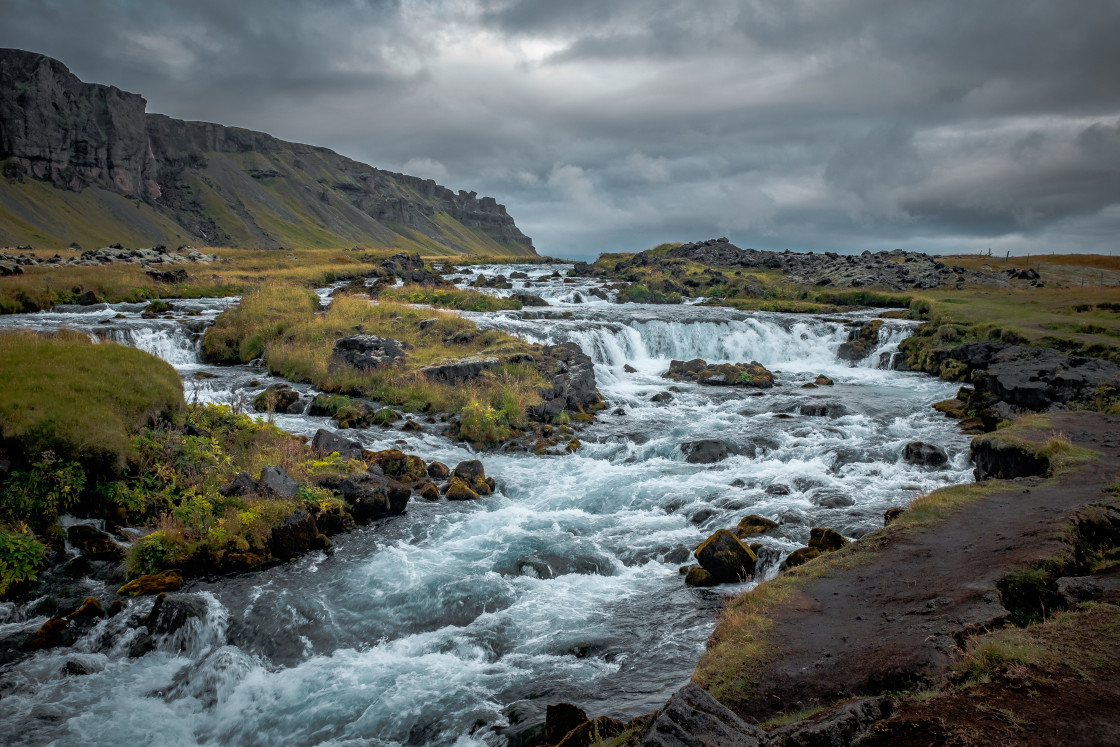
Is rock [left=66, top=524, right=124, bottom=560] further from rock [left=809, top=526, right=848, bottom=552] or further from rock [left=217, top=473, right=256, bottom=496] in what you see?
rock [left=809, top=526, right=848, bottom=552]

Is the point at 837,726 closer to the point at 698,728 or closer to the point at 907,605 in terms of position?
the point at 698,728

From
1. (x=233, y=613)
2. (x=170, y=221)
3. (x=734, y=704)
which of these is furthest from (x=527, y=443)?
(x=170, y=221)

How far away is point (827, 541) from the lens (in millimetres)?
12180

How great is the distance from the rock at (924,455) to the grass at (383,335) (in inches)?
523

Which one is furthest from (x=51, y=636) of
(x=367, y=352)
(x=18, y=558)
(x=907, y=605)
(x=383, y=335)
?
(x=383, y=335)

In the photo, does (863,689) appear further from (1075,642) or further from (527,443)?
(527,443)

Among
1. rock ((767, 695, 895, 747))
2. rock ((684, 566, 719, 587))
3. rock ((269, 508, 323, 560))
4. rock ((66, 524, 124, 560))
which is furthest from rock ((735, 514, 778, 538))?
rock ((66, 524, 124, 560))

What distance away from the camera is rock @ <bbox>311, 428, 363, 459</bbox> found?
17375 millimetres

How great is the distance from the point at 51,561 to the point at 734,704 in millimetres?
12722

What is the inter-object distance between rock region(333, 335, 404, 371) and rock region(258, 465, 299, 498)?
12953 millimetres

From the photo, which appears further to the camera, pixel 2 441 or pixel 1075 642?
pixel 2 441

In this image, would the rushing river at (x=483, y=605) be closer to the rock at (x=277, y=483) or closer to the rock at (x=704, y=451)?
the rock at (x=704, y=451)

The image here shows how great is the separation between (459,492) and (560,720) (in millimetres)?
10566

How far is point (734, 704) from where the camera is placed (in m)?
6.88
